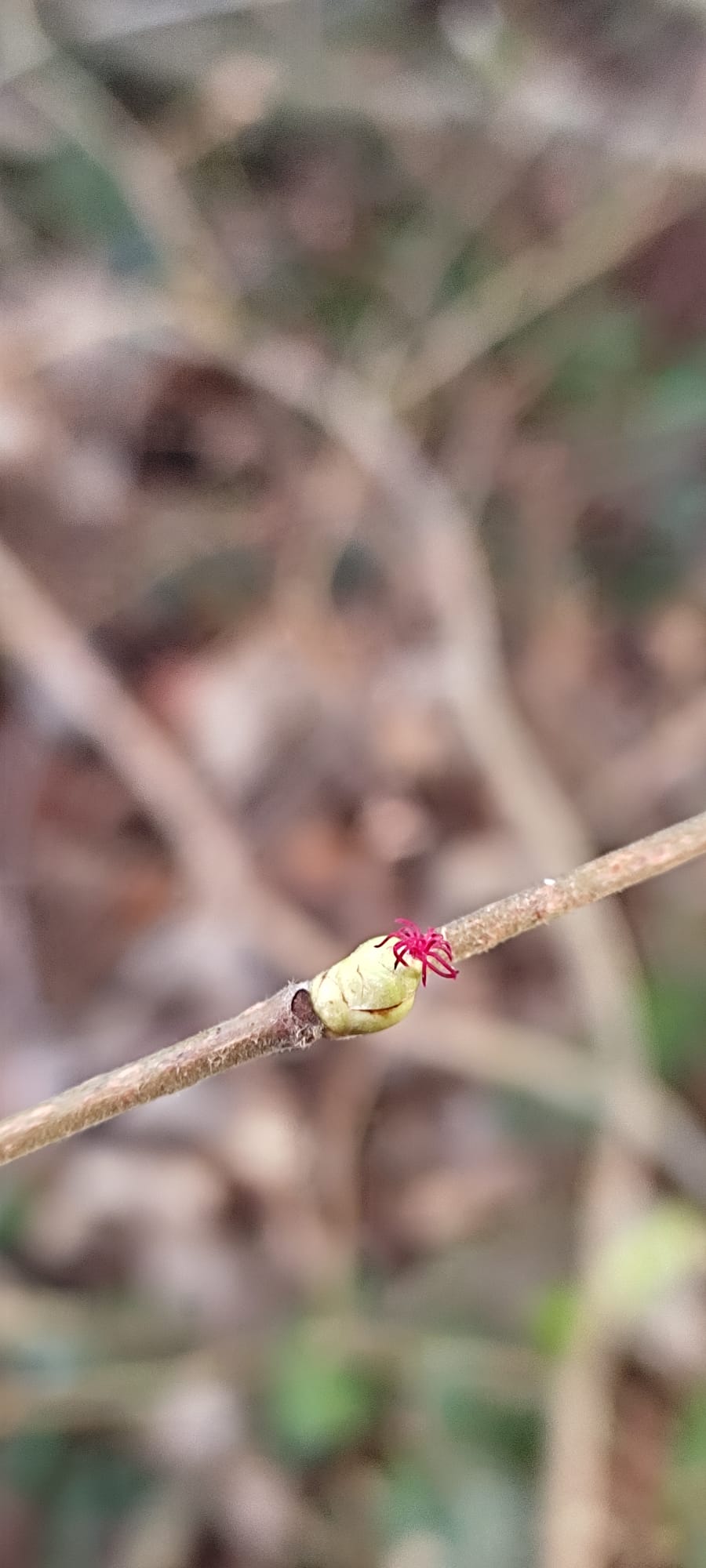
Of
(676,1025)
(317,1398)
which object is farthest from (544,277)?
(317,1398)

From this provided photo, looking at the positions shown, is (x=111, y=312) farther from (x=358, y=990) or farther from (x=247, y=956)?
(x=358, y=990)

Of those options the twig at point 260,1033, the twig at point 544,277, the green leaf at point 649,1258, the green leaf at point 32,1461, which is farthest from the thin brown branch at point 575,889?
the twig at point 544,277

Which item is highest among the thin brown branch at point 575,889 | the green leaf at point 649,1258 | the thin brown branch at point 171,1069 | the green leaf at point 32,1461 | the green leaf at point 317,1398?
the green leaf at point 32,1461

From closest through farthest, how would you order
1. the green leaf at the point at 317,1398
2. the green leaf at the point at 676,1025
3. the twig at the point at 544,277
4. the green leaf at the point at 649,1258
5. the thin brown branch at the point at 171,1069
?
1. the thin brown branch at the point at 171,1069
2. the green leaf at the point at 649,1258
3. the green leaf at the point at 317,1398
4. the green leaf at the point at 676,1025
5. the twig at the point at 544,277

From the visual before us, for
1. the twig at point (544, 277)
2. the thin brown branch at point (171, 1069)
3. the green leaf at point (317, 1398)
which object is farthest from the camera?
the twig at point (544, 277)

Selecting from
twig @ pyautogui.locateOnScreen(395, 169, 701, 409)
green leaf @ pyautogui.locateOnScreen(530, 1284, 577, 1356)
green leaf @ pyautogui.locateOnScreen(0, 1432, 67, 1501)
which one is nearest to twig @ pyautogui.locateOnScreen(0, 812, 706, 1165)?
green leaf @ pyautogui.locateOnScreen(530, 1284, 577, 1356)

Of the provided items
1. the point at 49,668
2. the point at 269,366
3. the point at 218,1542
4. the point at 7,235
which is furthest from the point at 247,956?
the point at 7,235

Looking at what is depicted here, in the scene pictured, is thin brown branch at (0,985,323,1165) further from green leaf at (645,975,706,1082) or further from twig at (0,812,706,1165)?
green leaf at (645,975,706,1082)

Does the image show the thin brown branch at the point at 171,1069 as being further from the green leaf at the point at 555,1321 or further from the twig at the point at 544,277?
the twig at the point at 544,277
